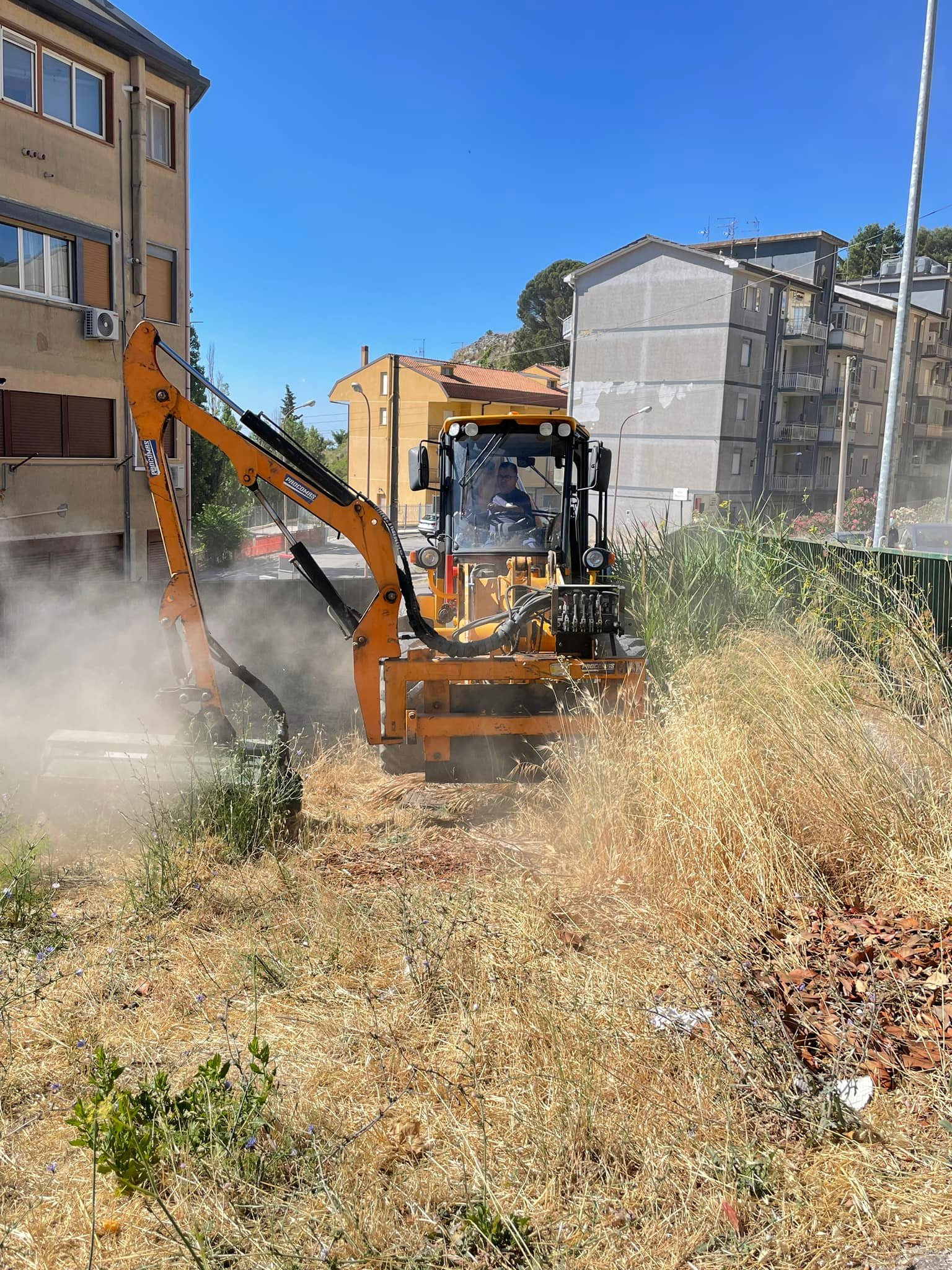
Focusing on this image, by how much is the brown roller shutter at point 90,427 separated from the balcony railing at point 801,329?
31.9m

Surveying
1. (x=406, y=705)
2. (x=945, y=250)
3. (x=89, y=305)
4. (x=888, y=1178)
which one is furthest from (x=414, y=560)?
(x=945, y=250)

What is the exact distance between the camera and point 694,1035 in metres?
3.30

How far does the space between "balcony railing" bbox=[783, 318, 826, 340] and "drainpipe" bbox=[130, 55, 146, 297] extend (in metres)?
30.4

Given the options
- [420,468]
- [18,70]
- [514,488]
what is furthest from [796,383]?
[420,468]

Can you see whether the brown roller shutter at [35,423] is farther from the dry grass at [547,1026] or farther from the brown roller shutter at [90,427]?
the dry grass at [547,1026]

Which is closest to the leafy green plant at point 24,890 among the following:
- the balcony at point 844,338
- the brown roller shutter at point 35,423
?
the brown roller shutter at point 35,423

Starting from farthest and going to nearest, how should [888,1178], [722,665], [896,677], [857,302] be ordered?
1. [857,302]
2. [722,665]
3. [896,677]
4. [888,1178]

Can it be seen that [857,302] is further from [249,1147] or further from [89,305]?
[249,1147]

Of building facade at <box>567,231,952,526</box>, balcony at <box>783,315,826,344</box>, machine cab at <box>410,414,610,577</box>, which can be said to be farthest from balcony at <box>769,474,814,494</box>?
machine cab at <box>410,414,610,577</box>

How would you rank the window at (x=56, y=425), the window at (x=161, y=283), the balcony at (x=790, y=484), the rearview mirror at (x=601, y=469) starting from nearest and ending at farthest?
the rearview mirror at (x=601, y=469)
the window at (x=56, y=425)
the window at (x=161, y=283)
the balcony at (x=790, y=484)

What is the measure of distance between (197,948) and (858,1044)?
2873 millimetres

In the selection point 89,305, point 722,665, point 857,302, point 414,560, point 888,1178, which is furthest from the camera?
point 857,302

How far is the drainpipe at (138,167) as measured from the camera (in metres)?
16.5

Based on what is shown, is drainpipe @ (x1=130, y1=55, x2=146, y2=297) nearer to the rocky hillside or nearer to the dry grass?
the dry grass
